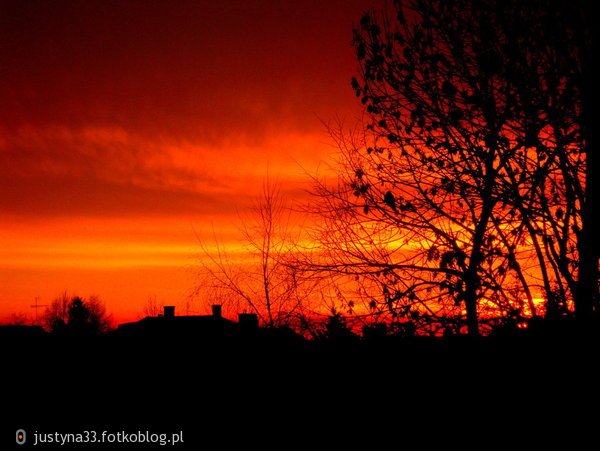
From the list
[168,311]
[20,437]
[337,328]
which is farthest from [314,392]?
[168,311]

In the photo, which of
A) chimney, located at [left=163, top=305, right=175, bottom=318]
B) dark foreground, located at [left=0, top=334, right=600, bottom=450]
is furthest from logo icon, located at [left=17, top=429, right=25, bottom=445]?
chimney, located at [left=163, top=305, right=175, bottom=318]

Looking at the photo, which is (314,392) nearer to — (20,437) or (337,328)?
(337,328)

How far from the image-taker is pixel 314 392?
809 centimetres

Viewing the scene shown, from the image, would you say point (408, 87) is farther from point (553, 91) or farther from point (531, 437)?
point (531, 437)

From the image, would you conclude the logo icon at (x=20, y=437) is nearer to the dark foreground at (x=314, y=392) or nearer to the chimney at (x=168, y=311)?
the dark foreground at (x=314, y=392)

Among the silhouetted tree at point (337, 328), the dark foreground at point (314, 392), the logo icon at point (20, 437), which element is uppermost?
the silhouetted tree at point (337, 328)

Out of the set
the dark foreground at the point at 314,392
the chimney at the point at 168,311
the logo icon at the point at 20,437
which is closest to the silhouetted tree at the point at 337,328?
the dark foreground at the point at 314,392

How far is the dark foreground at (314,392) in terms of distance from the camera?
6.75 meters

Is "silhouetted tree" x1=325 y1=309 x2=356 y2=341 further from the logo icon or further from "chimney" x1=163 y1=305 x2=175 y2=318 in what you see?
"chimney" x1=163 y1=305 x2=175 y2=318

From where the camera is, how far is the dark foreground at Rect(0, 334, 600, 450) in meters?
6.75

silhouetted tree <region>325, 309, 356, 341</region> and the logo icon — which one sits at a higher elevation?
silhouetted tree <region>325, 309, 356, 341</region>

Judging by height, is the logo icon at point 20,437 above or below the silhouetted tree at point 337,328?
below

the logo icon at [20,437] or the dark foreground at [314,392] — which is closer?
the dark foreground at [314,392]

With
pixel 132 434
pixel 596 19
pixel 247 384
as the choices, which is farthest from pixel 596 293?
pixel 132 434
